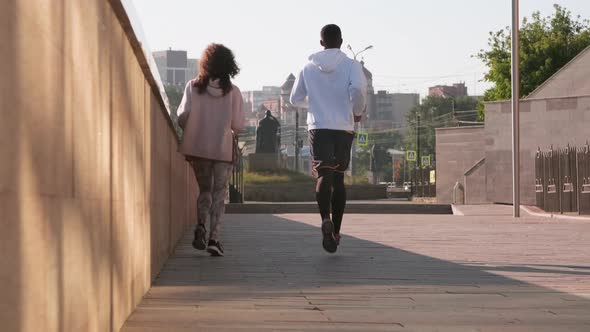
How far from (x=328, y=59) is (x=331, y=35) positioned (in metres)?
0.28

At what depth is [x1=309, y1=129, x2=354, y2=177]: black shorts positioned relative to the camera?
918cm

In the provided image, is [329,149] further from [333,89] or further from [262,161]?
[262,161]

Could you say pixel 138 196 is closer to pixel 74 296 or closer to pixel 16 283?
pixel 74 296

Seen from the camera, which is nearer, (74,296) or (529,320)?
(74,296)

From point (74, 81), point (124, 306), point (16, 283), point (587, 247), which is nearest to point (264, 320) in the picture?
point (124, 306)

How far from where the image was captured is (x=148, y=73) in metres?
5.70

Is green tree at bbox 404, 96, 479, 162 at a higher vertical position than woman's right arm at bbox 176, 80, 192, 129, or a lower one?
higher

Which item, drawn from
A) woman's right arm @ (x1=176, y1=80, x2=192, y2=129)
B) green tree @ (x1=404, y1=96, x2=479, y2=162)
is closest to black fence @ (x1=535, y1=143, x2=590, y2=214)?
woman's right arm @ (x1=176, y1=80, x2=192, y2=129)

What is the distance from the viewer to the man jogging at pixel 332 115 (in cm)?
919

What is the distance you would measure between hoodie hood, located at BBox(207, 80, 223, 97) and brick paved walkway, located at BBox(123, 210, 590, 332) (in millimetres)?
1223

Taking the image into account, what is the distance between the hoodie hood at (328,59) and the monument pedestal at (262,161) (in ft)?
151

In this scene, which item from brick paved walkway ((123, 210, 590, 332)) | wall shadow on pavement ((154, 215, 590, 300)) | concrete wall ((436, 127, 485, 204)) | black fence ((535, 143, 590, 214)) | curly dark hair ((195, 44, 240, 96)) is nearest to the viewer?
brick paved walkway ((123, 210, 590, 332))

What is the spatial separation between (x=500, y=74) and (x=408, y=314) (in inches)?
2443

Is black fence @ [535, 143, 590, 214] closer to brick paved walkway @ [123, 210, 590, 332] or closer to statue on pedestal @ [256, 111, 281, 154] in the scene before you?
brick paved walkway @ [123, 210, 590, 332]
